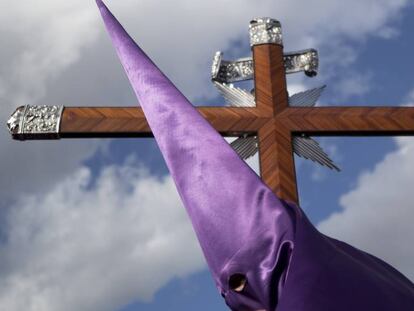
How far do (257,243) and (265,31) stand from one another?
333 centimetres

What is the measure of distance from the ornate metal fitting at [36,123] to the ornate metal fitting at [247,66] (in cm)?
99

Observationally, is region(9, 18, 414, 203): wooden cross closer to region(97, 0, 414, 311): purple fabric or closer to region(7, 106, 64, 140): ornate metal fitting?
region(7, 106, 64, 140): ornate metal fitting

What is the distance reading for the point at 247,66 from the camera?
475cm

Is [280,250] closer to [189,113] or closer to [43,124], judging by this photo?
[189,113]

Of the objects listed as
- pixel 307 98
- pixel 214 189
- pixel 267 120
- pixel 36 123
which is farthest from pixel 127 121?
pixel 214 189

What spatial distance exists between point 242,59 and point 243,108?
38 centimetres

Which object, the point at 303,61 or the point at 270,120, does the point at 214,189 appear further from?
the point at 303,61

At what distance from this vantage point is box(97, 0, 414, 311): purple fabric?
4.95 feet

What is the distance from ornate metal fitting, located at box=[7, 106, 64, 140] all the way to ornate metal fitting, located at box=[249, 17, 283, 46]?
4.24 ft

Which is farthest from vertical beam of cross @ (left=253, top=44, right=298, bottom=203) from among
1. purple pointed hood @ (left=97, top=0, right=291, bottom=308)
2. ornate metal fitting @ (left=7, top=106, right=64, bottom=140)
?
purple pointed hood @ (left=97, top=0, right=291, bottom=308)

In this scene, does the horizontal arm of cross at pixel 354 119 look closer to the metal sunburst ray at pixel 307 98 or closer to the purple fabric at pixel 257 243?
the metal sunburst ray at pixel 307 98

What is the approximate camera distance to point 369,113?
4617 millimetres

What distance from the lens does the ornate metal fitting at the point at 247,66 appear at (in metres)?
4.60

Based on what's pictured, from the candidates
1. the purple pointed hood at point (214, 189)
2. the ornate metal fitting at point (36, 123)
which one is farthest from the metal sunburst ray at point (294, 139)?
the purple pointed hood at point (214, 189)
